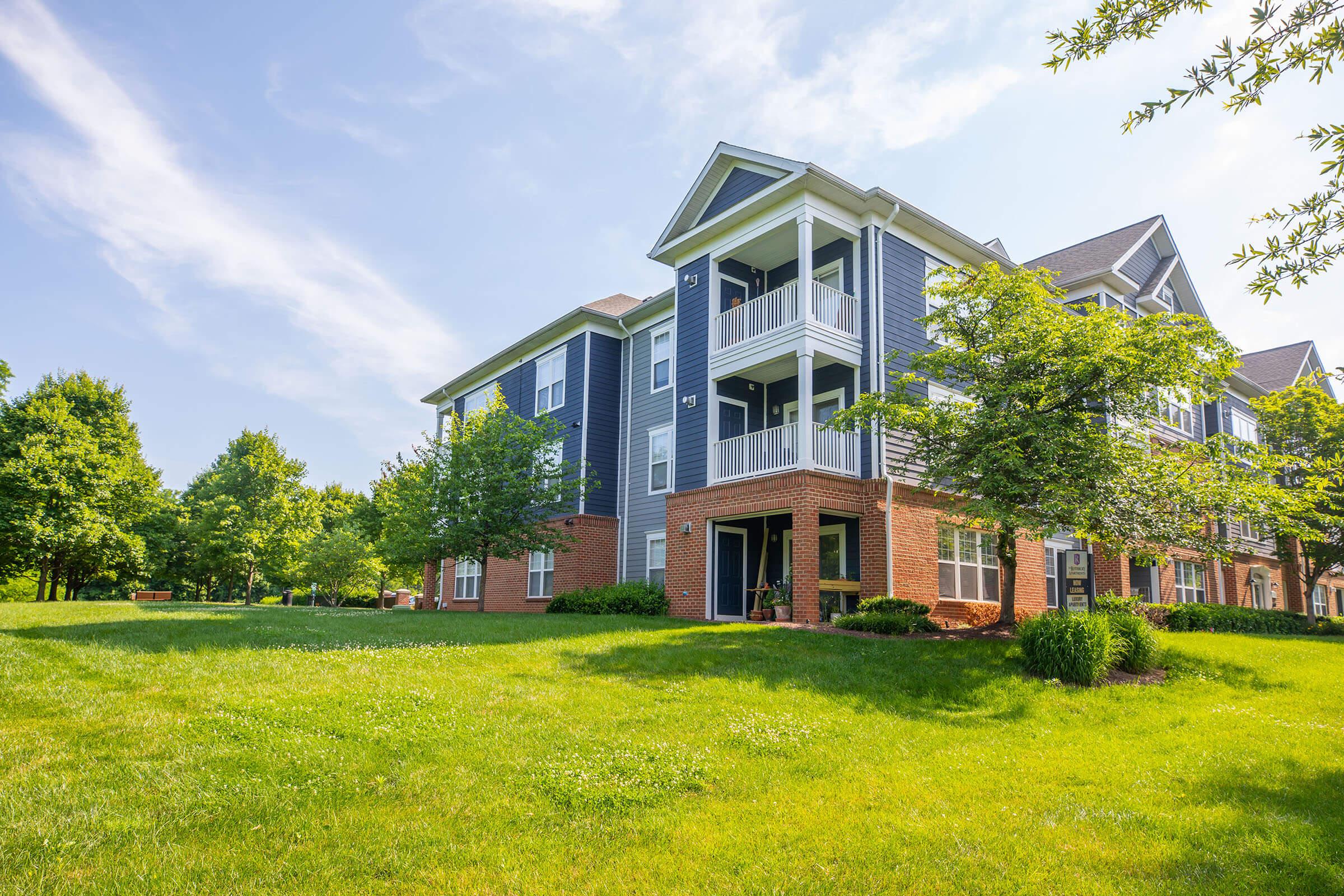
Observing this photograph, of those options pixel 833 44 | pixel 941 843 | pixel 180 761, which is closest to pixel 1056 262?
pixel 833 44

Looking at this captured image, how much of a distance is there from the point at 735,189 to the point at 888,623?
35.2 ft

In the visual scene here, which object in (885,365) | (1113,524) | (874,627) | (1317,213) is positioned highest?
(885,365)

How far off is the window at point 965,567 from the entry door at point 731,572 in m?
4.63

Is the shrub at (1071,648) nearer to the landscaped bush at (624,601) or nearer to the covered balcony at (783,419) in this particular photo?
the covered balcony at (783,419)

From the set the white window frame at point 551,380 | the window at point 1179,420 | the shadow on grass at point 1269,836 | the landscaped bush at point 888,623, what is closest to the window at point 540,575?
the white window frame at point 551,380

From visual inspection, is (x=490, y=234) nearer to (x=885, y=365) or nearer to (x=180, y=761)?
(x=885, y=365)

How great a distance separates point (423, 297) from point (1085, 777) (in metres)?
15.5

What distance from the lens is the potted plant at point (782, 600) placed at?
51.7 feet

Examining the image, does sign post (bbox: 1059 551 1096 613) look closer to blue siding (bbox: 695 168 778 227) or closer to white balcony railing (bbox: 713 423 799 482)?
white balcony railing (bbox: 713 423 799 482)

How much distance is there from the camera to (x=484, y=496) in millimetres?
19906

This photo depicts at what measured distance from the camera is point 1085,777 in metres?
6.21

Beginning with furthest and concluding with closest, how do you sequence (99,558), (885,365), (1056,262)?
(99,558)
(1056,262)
(885,365)

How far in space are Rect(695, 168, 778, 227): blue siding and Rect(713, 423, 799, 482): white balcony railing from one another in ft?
17.3

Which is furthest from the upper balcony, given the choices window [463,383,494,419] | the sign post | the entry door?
window [463,383,494,419]
